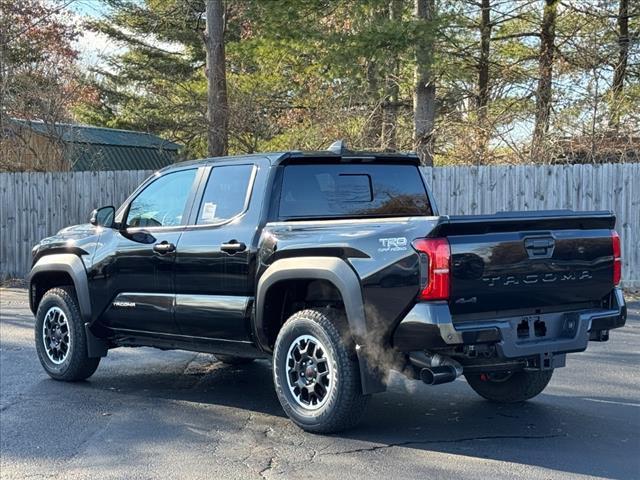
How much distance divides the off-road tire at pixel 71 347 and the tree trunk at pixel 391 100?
33.2ft

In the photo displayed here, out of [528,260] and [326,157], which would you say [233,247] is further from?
[528,260]

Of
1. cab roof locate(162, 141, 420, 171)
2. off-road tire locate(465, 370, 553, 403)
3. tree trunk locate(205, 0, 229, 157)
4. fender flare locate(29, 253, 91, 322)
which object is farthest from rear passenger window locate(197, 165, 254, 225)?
tree trunk locate(205, 0, 229, 157)

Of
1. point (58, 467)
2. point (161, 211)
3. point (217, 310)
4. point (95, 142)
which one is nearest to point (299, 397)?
point (217, 310)

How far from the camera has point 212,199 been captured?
6.82 metres

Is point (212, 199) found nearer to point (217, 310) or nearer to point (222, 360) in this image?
point (217, 310)

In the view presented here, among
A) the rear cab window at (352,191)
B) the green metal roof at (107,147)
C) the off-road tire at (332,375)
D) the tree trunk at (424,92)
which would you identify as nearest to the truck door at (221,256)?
the rear cab window at (352,191)

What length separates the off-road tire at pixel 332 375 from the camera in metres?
5.55

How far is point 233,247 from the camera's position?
6.35 metres

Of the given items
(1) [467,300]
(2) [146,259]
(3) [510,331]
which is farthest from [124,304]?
(3) [510,331]

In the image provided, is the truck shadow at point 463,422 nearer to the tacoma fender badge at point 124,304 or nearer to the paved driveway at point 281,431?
the paved driveway at point 281,431

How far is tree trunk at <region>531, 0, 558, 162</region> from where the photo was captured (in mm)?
15622

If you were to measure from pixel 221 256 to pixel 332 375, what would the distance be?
1.43 metres

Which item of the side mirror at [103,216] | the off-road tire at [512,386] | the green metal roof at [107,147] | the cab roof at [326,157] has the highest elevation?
the green metal roof at [107,147]

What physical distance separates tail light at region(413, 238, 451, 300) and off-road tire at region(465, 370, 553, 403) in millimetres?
1554
